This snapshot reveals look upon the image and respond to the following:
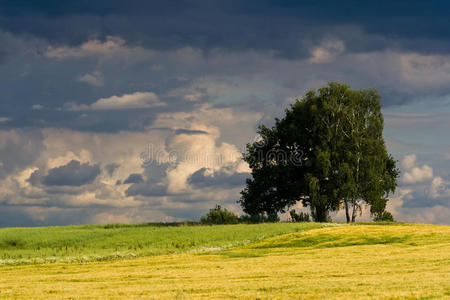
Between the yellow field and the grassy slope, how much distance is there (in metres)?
5.43

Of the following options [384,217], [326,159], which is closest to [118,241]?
[326,159]

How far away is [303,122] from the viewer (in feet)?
248

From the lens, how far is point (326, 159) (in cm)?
7169

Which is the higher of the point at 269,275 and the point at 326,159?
the point at 326,159

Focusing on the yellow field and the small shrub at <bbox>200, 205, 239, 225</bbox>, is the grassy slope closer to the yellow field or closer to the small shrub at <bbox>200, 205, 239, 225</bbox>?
the yellow field

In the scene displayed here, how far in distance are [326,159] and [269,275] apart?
44.5 m

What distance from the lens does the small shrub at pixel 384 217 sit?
3018 inches

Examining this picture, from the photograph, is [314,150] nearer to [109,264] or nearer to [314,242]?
[314,242]

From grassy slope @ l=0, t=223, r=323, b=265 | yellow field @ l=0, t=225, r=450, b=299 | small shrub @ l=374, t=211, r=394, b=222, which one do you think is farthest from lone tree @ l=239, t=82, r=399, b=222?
yellow field @ l=0, t=225, r=450, b=299

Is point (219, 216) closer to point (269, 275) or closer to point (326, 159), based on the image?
point (326, 159)

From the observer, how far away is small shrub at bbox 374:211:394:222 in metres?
76.7

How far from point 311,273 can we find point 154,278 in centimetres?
785

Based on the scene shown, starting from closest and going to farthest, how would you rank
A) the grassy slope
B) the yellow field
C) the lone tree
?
1. the yellow field
2. the grassy slope
3. the lone tree

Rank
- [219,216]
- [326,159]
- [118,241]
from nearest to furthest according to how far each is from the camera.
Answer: [118,241] → [326,159] → [219,216]
